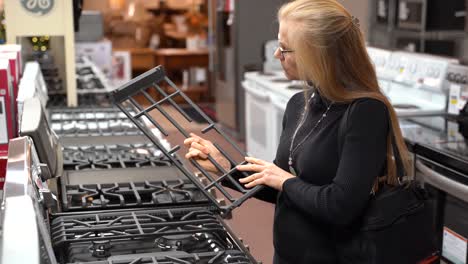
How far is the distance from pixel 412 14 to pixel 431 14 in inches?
9.7

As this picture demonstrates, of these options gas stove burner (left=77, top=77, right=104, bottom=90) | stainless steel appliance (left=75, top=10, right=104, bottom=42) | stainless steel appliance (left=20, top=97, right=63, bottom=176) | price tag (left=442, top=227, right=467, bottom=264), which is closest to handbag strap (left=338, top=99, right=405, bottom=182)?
stainless steel appliance (left=20, top=97, right=63, bottom=176)

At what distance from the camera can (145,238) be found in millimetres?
2004

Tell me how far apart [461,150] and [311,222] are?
195 cm

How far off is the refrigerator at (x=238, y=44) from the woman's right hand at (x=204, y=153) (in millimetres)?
5979

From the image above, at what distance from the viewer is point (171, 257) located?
1.78 m

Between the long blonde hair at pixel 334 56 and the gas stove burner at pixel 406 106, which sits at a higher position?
the long blonde hair at pixel 334 56

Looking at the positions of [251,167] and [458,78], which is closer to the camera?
[251,167]

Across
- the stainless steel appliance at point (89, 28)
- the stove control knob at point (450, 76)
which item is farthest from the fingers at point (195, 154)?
the stainless steel appliance at point (89, 28)

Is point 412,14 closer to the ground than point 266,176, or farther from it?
farther from it

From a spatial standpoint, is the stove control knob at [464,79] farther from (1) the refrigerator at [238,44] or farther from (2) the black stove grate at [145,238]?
(1) the refrigerator at [238,44]

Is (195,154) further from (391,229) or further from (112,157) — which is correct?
(112,157)

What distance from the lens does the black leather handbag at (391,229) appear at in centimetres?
187

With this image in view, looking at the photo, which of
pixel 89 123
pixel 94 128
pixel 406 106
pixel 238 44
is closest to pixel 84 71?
pixel 89 123

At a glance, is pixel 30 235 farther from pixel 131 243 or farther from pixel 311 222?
pixel 311 222
